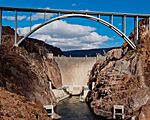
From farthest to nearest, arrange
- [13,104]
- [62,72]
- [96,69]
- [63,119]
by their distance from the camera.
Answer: [62,72] < [96,69] < [63,119] < [13,104]

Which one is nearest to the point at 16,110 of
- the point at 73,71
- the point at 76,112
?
the point at 76,112

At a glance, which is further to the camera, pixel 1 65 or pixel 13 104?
pixel 1 65

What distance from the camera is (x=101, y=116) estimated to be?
5394 centimetres

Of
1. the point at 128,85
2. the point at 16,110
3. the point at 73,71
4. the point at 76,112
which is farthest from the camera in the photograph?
the point at 73,71

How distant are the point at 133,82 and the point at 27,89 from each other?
17057 mm

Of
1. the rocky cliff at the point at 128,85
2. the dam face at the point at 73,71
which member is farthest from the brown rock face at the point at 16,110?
the dam face at the point at 73,71

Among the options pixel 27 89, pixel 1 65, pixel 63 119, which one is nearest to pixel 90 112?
pixel 63 119

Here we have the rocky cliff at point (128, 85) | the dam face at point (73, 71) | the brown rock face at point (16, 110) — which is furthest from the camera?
the dam face at point (73, 71)

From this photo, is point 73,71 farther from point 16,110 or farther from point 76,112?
point 16,110

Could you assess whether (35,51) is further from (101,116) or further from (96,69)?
(101,116)

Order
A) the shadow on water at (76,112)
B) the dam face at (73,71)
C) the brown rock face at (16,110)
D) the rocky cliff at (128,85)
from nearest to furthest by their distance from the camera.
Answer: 1. the brown rock face at (16,110)
2. the rocky cliff at (128,85)
3. the shadow on water at (76,112)
4. the dam face at (73,71)

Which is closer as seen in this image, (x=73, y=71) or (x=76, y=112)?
(x=76, y=112)

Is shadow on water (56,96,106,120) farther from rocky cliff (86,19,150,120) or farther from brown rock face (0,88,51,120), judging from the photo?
brown rock face (0,88,51,120)

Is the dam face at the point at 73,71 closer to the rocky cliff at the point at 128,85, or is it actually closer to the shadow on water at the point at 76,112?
the shadow on water at the point at 76,112
